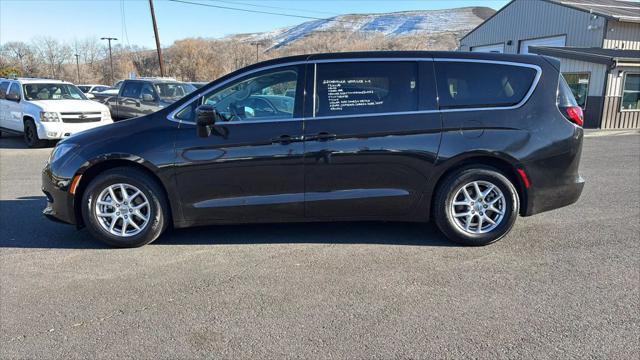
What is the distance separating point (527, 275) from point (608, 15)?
23.5 m

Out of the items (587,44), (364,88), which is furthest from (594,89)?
(364,88)

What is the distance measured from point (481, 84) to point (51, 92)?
1217cm

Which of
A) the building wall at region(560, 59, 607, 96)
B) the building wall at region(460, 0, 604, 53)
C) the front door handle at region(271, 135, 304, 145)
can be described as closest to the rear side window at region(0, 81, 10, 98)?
the front door handle at region(271, 135, 304, 145)

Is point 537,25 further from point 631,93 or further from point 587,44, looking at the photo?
point 631,93

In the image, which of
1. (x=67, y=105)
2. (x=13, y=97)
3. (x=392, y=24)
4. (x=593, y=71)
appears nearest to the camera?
(x=67, y=105)

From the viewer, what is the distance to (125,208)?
4.32 meters

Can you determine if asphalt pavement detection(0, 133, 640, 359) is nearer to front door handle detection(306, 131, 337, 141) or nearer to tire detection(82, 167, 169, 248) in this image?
tire detection(82, 167, 169, 248)

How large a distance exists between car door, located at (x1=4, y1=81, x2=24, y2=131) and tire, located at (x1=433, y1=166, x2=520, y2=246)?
12034 millimetres

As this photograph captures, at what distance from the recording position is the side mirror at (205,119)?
4.09 meters

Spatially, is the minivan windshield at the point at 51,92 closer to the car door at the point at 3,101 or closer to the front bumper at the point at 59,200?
the car door at the point at 3,101

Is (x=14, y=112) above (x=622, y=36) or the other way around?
the other way around

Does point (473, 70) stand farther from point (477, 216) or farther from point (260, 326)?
point (260, 326)

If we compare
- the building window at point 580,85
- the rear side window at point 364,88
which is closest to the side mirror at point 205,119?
the rear side window at point 364,88

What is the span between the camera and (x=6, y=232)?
486 centimetres
